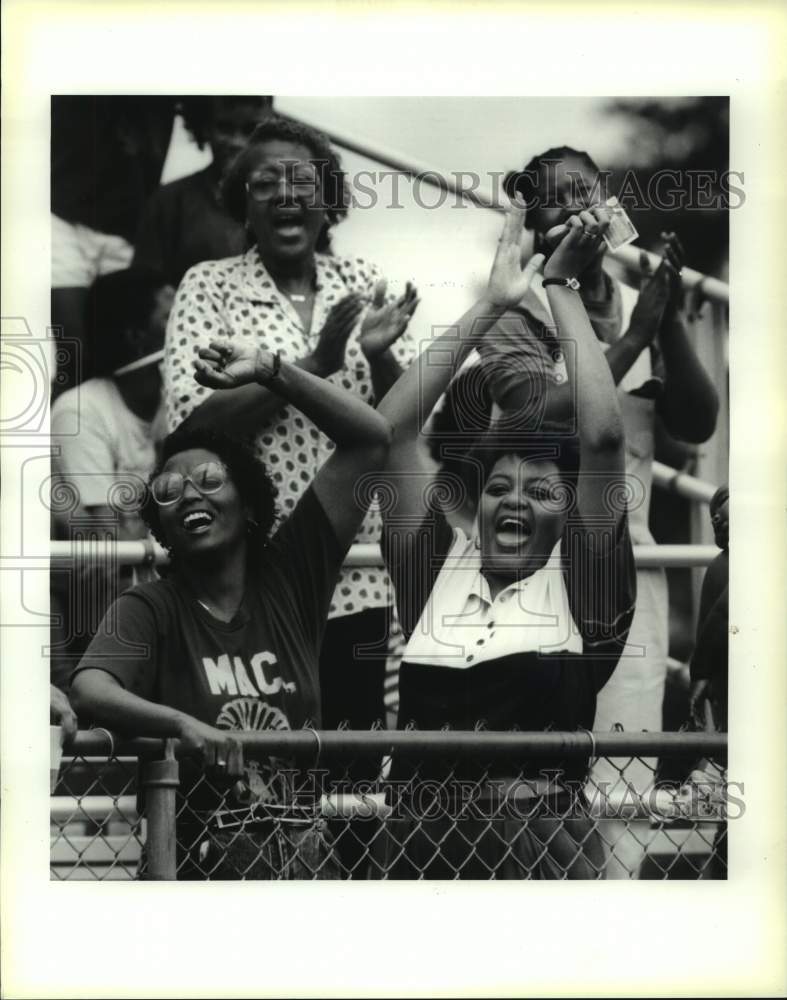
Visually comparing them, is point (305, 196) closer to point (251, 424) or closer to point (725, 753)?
point (251, 424)

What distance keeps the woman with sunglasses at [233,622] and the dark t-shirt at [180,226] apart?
0.28 meters

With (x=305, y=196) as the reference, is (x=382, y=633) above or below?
below

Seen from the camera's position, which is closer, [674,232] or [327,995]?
[327,995]

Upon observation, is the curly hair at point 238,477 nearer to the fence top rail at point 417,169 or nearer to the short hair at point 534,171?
the fence top rail at point 417,169

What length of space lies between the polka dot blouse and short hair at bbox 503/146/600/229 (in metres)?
0.49

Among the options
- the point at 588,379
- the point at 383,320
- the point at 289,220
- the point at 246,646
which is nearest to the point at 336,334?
the point at 383,320

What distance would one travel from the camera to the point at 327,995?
4855mm

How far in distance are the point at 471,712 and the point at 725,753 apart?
0.77 meters

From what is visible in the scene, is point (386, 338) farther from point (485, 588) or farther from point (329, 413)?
point (485, 588)

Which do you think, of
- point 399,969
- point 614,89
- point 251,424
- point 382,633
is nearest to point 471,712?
point 382,633

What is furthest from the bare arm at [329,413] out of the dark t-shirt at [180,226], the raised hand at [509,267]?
the raised hand at [509,267]

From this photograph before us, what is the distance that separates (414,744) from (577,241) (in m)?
1.58

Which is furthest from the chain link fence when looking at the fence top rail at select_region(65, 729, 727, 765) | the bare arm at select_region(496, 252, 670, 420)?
the bare arm at select_region(496, 252, 670, 420)

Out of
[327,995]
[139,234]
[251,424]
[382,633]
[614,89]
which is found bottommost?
[327,995]
